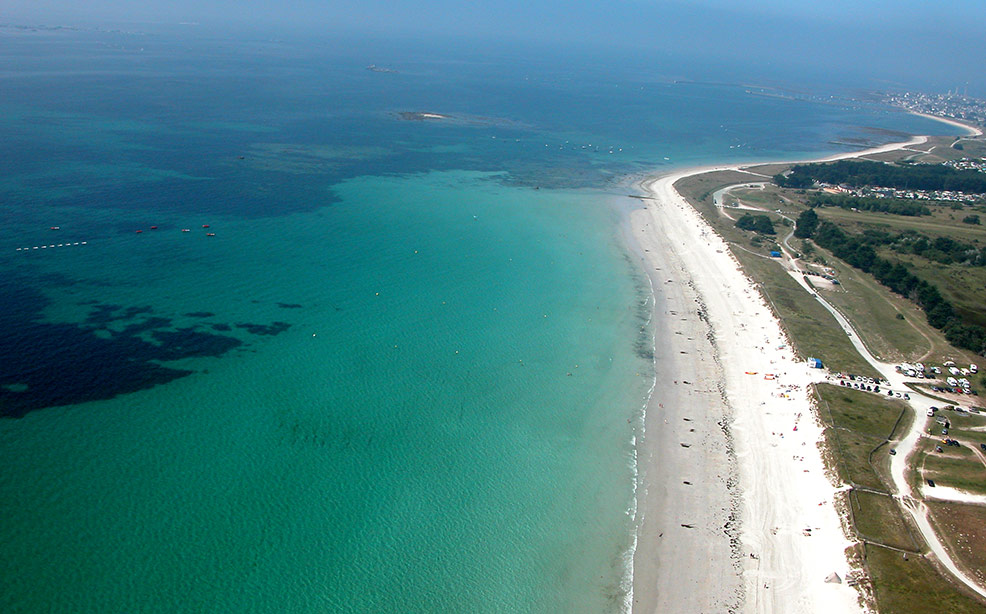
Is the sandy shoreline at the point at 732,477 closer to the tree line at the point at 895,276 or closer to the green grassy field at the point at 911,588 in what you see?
the green grassy field at the point at 911,588

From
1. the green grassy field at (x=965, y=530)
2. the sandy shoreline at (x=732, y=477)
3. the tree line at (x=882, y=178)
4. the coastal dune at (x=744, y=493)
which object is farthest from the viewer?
the tree line at (x=882, y=178)

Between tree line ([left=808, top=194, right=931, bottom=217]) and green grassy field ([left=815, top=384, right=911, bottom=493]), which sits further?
tree line ([left=808, top=194, right=931, bottom=217])

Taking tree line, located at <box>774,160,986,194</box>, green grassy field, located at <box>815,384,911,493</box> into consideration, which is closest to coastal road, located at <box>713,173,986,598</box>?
green grassy field, located at <box>815,384,911,493</box>

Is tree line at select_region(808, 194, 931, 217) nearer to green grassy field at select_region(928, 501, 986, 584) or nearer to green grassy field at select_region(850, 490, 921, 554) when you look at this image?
green grassy field at select_region(928, 501, 986, 584)

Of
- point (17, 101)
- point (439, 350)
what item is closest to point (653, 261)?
point (439, 350)

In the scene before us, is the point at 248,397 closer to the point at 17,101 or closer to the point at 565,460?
the point at 565,460

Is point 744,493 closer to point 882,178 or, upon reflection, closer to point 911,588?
point 911,588

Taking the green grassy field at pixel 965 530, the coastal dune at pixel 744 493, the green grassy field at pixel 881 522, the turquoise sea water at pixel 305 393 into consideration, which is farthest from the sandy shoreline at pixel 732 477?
the green grassy field at pixel 965 530
